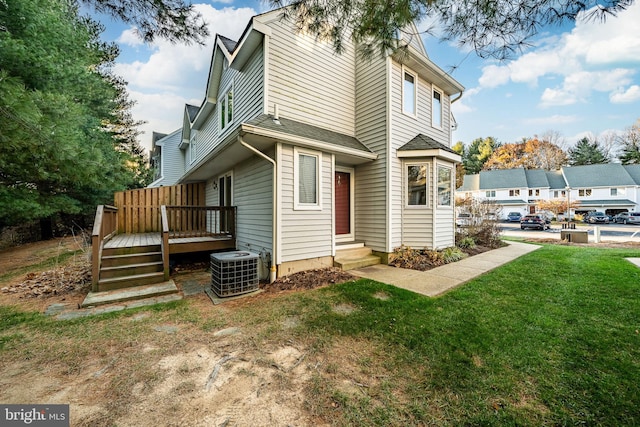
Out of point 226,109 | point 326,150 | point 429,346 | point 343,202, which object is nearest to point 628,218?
point 343,202

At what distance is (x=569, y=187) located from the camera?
→ 32.8 metres

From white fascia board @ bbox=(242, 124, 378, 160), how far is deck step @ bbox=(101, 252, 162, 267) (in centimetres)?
373

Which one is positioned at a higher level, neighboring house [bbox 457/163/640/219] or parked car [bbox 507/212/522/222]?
neighboring house [bbox 457/163/640/219]

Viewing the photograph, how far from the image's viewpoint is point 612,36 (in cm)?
328

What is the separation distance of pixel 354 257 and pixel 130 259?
542 cm

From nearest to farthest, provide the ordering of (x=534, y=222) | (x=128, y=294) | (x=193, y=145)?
(x=128, y=294) → (x=193, y=145) → (x=534, y=222)

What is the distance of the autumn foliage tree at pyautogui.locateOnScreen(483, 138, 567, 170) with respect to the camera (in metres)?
40.0

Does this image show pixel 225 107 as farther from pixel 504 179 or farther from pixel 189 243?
pixel 504 179

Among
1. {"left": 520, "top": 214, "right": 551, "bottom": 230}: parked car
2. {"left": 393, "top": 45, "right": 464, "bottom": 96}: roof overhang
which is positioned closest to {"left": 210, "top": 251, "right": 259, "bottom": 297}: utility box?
{"left": 393, "top": 45, "right": 464, "bottom": 96}: roof overhang

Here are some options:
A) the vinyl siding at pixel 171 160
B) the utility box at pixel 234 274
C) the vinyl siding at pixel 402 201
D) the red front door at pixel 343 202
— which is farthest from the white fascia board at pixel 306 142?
the vinyl siding at pixel 171 160

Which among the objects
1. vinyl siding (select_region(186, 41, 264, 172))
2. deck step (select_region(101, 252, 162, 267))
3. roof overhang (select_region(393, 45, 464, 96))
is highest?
roof overhang (select_region(393, 45, 464, 96))

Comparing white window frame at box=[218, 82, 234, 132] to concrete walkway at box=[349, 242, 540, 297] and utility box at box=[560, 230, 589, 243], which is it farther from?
utility box at box=[560, 230, 589, 243]

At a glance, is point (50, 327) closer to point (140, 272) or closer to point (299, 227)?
point (140, 272)

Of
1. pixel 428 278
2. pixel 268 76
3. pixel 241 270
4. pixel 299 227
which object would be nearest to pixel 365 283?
pixel 428 278
